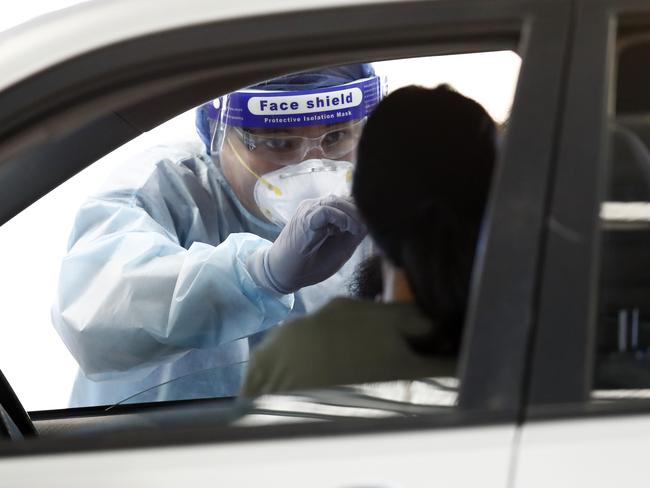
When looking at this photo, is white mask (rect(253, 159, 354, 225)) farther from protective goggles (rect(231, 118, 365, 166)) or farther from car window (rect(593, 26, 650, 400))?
car window (rect(593, 26, 650, 400))

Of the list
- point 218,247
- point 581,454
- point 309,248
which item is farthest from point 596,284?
point 218,247

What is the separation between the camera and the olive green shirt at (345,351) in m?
1.32

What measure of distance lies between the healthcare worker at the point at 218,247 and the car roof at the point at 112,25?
144 cm

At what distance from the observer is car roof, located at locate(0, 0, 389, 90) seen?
1391 millimetres

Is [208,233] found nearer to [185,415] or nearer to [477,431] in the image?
[185,415]

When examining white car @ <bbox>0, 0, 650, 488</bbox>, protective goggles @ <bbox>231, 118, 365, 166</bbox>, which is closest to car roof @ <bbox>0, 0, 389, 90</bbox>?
white car @ <bbox>0, 0, 650, 488</bbox>

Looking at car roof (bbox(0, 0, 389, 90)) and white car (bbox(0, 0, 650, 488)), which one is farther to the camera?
car roof (bbox(0, 0, 389, 90))

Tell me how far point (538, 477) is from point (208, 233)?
7.91 feet

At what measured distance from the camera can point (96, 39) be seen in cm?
140

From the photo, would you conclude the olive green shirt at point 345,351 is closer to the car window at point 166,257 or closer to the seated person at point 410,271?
the seated person at point 410,271

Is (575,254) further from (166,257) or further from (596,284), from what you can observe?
(166,257)

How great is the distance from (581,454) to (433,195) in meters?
0.36

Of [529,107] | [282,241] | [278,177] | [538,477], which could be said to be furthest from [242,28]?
[278,177]

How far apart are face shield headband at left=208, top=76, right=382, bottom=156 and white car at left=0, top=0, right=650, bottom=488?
5.32ft
